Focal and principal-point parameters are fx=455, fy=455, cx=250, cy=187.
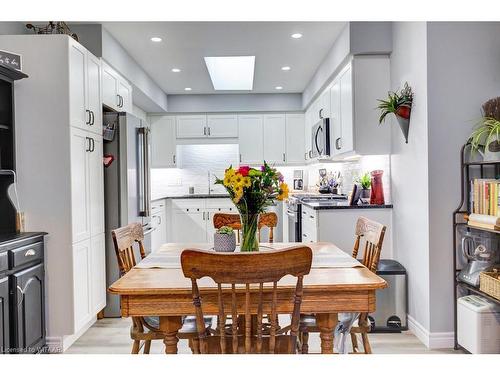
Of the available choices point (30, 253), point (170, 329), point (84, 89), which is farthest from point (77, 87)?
point (170, 329)

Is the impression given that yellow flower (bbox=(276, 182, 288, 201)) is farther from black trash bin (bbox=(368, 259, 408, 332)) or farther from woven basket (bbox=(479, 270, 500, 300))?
black trash bin (bbox=(368, 259, 408, 332))

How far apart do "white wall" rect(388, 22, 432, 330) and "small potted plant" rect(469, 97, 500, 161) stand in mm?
337

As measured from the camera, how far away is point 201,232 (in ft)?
22.8

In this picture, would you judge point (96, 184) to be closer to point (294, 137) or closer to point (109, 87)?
point (109, 87)

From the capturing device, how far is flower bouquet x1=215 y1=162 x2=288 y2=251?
2160 mm

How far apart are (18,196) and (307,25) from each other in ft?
8.82

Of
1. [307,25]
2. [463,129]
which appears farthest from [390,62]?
[463,129]

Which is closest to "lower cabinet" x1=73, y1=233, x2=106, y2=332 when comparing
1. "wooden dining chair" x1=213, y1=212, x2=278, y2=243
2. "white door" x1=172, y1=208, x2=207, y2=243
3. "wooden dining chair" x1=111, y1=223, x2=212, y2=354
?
"wooden dining chair" x1=111, y1=223, x2=212, y2=354

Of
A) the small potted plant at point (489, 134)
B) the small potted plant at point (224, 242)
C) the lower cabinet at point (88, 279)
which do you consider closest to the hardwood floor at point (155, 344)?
the lower cabinet at point (88, 279)

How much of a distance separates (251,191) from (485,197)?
1526mm

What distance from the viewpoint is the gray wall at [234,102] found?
7086 millimetres

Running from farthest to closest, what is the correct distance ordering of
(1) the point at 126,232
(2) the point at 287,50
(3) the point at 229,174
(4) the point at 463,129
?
(2) the point at 287,50 < (4) the point at 463,129 < (1) the point at 126,232 < (3) the point at 229,174

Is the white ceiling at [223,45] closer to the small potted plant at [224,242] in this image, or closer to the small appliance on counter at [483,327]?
the small potted plant at [224,242]

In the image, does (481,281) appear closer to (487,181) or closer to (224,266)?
(487,181)
